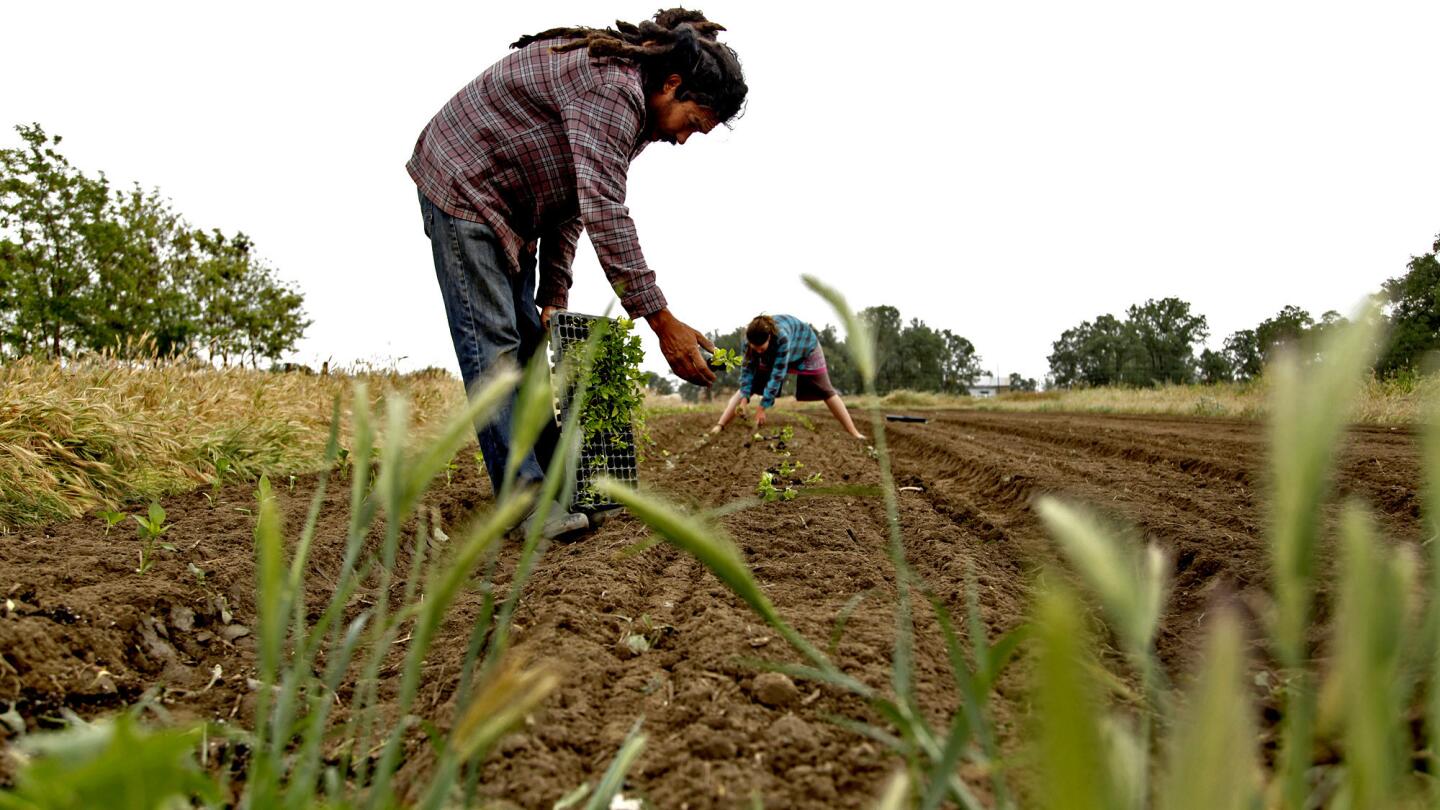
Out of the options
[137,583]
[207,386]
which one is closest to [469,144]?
[137,583]

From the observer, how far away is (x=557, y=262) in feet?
13.3

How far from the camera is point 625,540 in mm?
3080

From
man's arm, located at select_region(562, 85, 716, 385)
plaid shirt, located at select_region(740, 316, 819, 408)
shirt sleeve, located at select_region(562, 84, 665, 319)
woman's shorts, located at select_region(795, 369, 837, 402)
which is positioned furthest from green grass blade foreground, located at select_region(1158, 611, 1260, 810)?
woman's shorts, located at select_region(795, 369, 837, 402)

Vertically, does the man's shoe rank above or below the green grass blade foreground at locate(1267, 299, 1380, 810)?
below

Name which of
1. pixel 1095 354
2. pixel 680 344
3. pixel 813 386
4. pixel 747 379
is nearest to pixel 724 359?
pixel 680 344

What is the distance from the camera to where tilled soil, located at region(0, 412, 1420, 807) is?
127cm

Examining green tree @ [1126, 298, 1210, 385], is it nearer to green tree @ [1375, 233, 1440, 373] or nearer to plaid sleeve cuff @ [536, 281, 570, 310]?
green tree @ [1375, 233, 1440, 373]

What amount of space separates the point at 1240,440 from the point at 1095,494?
485 cm

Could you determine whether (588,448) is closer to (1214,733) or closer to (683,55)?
(683,55)

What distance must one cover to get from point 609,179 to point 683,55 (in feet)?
2.07

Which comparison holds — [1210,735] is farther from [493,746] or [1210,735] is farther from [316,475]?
[316,475]

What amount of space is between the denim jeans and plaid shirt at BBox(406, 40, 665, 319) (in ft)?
0.22

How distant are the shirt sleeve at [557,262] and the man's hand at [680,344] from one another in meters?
0.90

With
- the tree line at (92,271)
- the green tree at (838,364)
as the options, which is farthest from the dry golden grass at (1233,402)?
the green tree at (838,364)
